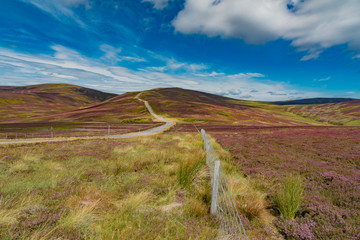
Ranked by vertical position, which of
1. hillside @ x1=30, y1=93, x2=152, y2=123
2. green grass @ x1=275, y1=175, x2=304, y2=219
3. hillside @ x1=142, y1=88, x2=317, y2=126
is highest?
green grass @ x1=275, y1=175, x2=304, y2=219

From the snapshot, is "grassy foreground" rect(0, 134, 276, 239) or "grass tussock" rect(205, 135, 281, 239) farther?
"grass tussock" rect(205, 135, 281, 239)

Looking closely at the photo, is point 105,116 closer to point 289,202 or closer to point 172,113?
point 172,113

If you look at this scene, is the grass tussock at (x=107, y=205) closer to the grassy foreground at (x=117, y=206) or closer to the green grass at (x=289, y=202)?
the grassy foreground at (x=117, y=206)

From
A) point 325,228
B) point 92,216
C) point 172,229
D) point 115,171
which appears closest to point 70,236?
point 92,216

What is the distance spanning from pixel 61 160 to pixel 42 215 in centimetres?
644

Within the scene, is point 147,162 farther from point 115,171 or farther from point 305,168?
point 305,168

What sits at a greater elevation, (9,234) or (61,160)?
(9,234)

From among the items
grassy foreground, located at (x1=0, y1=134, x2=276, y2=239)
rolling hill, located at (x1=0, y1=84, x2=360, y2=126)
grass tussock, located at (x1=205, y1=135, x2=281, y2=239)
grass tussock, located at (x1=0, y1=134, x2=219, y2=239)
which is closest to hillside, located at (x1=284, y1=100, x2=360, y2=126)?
rolling hill, located at (x1=0, y1=84, x2=360, y2=126)

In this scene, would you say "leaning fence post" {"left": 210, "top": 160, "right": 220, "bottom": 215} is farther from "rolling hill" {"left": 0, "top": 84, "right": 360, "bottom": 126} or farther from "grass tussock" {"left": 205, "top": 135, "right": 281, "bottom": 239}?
"rolling hill" {"left": 0, "top": 84, "right": 360, "bottom": 126}

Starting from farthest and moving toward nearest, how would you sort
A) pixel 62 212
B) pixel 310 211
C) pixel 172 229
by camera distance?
pixel 310 211 < pixel 62 212 < pixel 172 229

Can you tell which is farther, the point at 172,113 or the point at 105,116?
the point at 172,113

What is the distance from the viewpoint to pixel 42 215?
138 inches

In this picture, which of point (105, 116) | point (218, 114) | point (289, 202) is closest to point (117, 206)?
point (289, 202)

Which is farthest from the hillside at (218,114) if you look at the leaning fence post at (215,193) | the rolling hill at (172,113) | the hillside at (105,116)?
the leaning fence post at (215,193)
